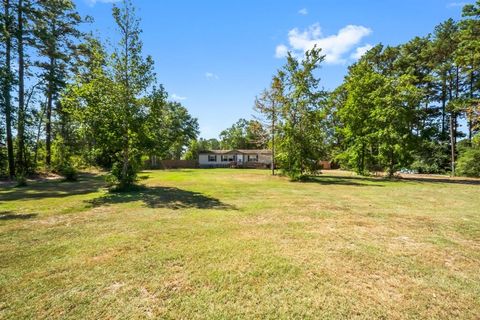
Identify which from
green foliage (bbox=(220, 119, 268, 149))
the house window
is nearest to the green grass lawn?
green foliage (bbox=(220, 119, 268, 149))

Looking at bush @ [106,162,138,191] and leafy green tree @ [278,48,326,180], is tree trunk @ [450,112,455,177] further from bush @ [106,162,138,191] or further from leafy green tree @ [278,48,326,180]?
bush @ [106,162,138,191]

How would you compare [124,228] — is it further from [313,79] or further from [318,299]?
[313,79]

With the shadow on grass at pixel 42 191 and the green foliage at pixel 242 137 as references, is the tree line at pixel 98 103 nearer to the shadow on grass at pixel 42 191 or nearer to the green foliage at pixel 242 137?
the shadow on grass at pixel 42 191

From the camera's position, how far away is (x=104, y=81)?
1041 centimetres

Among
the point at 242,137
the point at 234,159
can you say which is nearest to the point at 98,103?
the point at 234,159

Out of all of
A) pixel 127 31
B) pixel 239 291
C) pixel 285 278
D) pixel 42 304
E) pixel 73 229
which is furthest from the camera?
pixel 127 31

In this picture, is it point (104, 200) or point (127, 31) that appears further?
point (127, 31)

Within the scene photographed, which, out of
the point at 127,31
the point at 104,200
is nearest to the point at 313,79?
the point at 127,31

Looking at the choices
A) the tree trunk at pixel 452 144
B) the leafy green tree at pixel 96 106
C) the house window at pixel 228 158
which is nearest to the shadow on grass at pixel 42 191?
the leafy green tree at pixel 96 106

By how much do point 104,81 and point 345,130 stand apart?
20.2 meters

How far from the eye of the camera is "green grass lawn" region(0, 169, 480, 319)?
285 cm

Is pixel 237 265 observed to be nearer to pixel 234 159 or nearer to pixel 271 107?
pixel 271 107

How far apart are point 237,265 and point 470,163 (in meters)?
29.4

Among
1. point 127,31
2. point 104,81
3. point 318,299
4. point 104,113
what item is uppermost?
point 127,31
